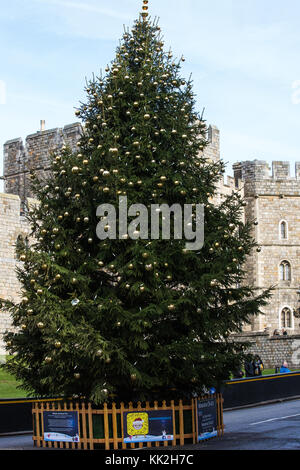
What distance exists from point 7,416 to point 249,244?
8.23 meters

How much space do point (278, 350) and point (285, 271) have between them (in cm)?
1405

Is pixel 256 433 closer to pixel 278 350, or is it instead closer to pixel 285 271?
pixel 278 350

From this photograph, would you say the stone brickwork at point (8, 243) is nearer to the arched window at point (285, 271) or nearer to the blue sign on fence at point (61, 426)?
the blue sign on fence at point (61, 426)

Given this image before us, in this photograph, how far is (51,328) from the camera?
44.5ft

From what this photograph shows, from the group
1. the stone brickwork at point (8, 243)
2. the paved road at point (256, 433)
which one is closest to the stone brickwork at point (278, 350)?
the stone brickwork at point (8, 243)

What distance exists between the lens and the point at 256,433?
16312mm

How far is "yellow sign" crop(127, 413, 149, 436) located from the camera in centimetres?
1420

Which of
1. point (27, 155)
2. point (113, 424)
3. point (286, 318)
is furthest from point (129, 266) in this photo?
point (286, 318)

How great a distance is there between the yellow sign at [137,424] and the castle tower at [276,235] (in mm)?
35439

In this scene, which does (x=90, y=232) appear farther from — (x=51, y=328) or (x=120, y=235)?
(x=51, y=328)

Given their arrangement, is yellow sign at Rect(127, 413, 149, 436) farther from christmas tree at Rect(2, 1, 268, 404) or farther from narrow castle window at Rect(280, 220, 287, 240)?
narrow castle window at Rect(280, 220, 287, 240)

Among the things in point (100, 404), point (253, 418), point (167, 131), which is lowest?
point (253, 418)
